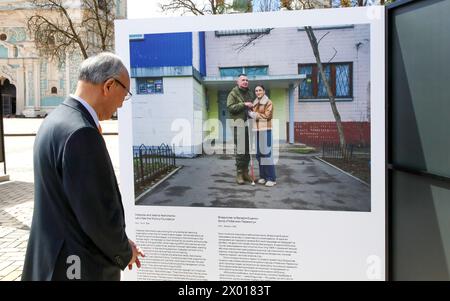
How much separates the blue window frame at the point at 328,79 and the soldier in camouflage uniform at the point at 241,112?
1.32 ft

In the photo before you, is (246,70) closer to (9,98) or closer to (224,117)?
(224,117)

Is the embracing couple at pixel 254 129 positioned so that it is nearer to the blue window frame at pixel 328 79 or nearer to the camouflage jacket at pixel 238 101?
the camouflage jacket at pixel 238 101

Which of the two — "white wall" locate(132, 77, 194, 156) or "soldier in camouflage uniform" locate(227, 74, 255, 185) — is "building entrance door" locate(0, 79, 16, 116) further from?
"soldier in camouflage uniform" locate(227, 74, 255, 185)

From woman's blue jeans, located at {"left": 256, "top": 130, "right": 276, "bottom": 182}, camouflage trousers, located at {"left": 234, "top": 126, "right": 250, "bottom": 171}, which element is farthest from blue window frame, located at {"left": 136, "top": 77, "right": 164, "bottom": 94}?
woman's blue jeans, located at {"left": 256, "top": 130, "right": 276, "bottom": 182}

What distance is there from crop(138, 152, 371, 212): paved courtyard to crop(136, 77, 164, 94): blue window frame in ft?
1.84

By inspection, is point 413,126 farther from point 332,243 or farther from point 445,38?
point 332,243

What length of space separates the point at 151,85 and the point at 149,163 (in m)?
0.59

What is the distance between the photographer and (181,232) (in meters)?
3.21

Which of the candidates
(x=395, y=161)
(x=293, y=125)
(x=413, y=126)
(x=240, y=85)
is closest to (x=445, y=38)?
(x=413, y=126)

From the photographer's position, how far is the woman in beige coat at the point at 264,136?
125 inches

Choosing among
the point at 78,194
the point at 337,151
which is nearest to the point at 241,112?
the point at 337,151

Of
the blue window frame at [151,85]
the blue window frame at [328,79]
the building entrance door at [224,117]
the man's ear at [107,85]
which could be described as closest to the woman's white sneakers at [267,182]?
the building entrance door at [224,117]

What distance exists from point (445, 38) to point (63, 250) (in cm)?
236

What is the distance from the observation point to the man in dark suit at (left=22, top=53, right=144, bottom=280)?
81.8 inches
